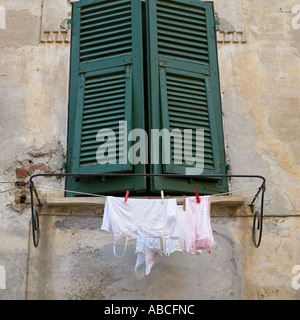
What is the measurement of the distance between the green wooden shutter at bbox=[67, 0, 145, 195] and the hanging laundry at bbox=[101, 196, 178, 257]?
0.53 meters

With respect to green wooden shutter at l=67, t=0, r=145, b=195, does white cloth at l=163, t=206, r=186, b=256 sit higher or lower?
lower

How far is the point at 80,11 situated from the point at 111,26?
18.9 inches

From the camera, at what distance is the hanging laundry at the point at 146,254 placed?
16.9 ft

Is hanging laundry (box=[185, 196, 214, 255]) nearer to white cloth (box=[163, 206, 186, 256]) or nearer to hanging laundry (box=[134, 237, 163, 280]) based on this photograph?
white cloth (box=[163, 206, 186, 256])

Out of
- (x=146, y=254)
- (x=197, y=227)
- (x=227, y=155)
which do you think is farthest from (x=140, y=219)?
(x=227, y=155)

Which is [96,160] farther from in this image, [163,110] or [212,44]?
[212,44]

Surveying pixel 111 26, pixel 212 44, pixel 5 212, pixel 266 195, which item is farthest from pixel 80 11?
pixel 266 195

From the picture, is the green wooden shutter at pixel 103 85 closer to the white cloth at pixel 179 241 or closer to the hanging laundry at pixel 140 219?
→ the hanging laundry at pixel 140 219

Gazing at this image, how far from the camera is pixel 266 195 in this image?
19.9 feet

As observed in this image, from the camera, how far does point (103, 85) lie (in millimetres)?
6129

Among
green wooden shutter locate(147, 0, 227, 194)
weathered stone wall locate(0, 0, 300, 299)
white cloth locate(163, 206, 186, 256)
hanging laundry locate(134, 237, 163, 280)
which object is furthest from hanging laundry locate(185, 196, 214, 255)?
weathered stone wall locate(0, 0, 300, 299)

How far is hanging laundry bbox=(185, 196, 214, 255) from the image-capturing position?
499 cm

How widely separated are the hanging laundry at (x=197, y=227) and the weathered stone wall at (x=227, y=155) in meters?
0.69

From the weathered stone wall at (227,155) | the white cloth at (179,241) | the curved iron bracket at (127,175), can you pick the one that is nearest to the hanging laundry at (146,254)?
the white cloth at (179,241)
